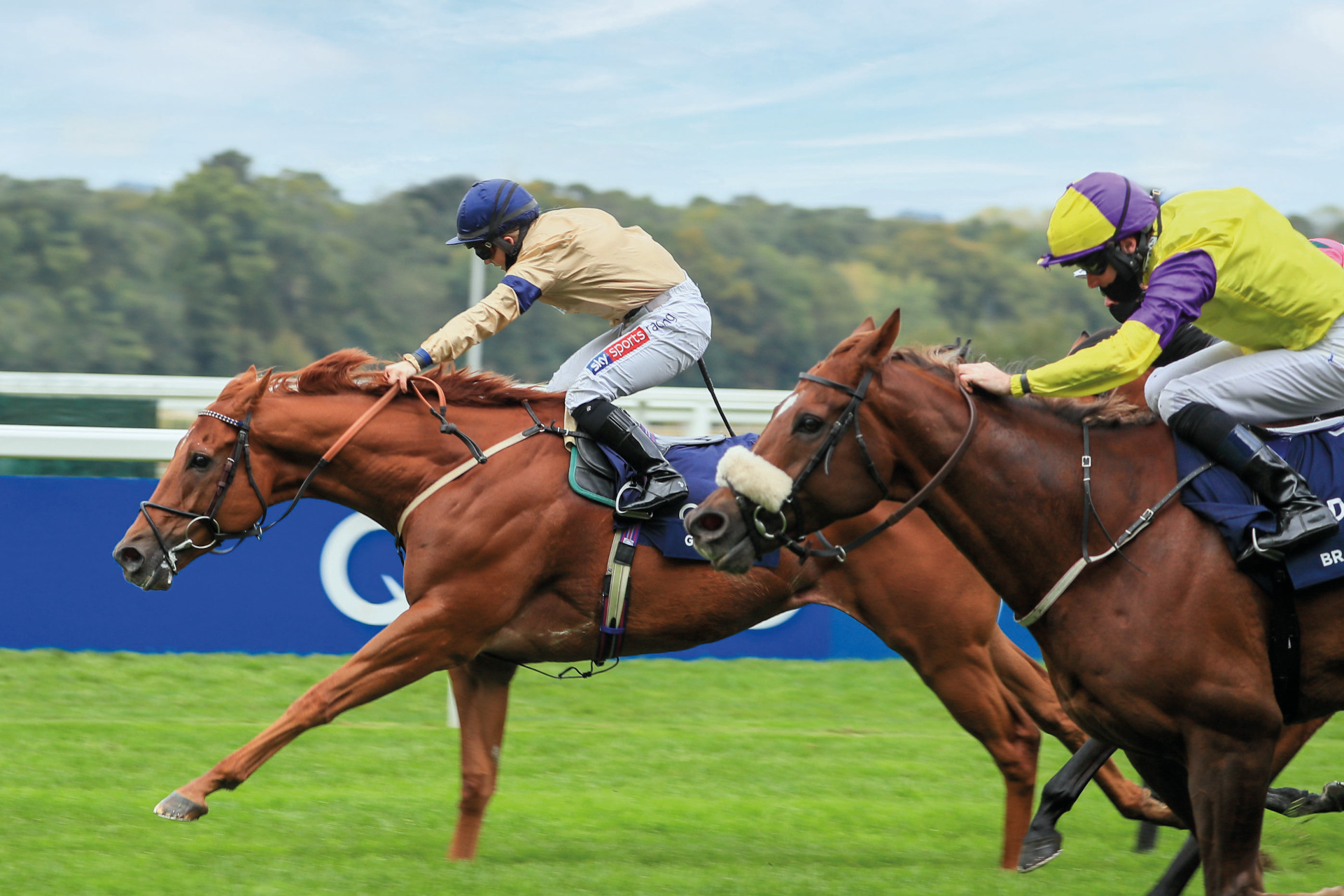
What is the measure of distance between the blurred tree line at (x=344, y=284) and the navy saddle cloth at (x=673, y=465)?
2005 cm

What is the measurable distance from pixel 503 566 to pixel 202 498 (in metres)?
1.08

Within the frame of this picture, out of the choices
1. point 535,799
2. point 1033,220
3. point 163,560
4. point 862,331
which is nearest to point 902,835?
point 535,799

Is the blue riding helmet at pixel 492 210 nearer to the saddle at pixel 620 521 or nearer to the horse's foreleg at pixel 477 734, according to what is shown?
the saddle at pixel 620 521

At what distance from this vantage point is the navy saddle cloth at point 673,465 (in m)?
4.84

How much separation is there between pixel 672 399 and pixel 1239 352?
258 inches

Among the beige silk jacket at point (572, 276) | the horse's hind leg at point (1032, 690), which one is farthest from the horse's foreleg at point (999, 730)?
the beige silk jacket at point (572, 276)

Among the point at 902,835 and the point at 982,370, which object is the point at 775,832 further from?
the point at 982,370

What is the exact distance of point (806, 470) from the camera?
353 centimetres

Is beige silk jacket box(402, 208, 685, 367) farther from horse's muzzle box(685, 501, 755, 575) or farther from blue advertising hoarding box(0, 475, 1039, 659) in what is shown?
blue advertising hoarding box(0, 475, 1039, 659)

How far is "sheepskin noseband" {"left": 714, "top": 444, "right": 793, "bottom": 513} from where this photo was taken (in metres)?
3.47

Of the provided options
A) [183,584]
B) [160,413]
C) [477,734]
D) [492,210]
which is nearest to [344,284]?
[160,413]

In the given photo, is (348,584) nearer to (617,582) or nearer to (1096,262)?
(617,582)

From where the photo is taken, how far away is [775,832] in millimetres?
5266

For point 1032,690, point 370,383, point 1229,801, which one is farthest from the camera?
point 1032,690
